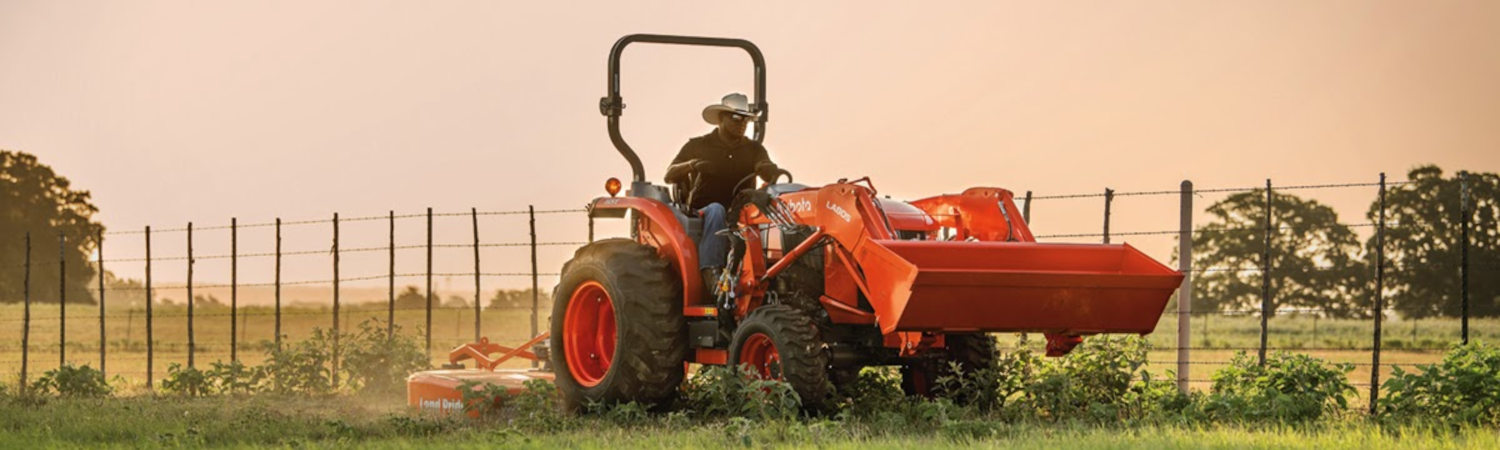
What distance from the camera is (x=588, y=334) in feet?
41.9

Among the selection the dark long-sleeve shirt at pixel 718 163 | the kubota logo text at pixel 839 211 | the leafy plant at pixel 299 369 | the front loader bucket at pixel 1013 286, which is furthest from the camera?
the leafy plant at pixel 299 369

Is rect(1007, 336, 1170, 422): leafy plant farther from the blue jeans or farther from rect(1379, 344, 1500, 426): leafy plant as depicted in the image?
the blue jeans

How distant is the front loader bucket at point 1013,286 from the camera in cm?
999

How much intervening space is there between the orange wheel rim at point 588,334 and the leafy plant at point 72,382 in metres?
6.83

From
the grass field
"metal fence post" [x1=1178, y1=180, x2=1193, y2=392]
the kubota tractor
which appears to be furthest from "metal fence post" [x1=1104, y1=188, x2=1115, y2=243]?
the grass field

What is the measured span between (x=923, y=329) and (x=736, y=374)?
1.39 m

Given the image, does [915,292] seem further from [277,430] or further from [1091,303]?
[277,430]

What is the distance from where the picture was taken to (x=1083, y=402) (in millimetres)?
12008

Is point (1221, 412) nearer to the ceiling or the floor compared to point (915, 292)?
nearer to the floor

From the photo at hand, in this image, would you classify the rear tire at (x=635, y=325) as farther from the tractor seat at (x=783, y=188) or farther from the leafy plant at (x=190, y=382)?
the leafy plant at (x=190, y=382)

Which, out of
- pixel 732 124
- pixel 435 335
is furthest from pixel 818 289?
pixel 435 335

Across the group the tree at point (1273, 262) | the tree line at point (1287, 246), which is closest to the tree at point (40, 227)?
the tree line at point (1287, 246)

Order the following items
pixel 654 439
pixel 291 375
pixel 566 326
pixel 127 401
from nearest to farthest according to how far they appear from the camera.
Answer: pixel 654 439, pixel 566 326, pixel 127 401, pixel 291 375

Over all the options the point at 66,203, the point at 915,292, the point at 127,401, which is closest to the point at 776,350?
the point at 915,292
